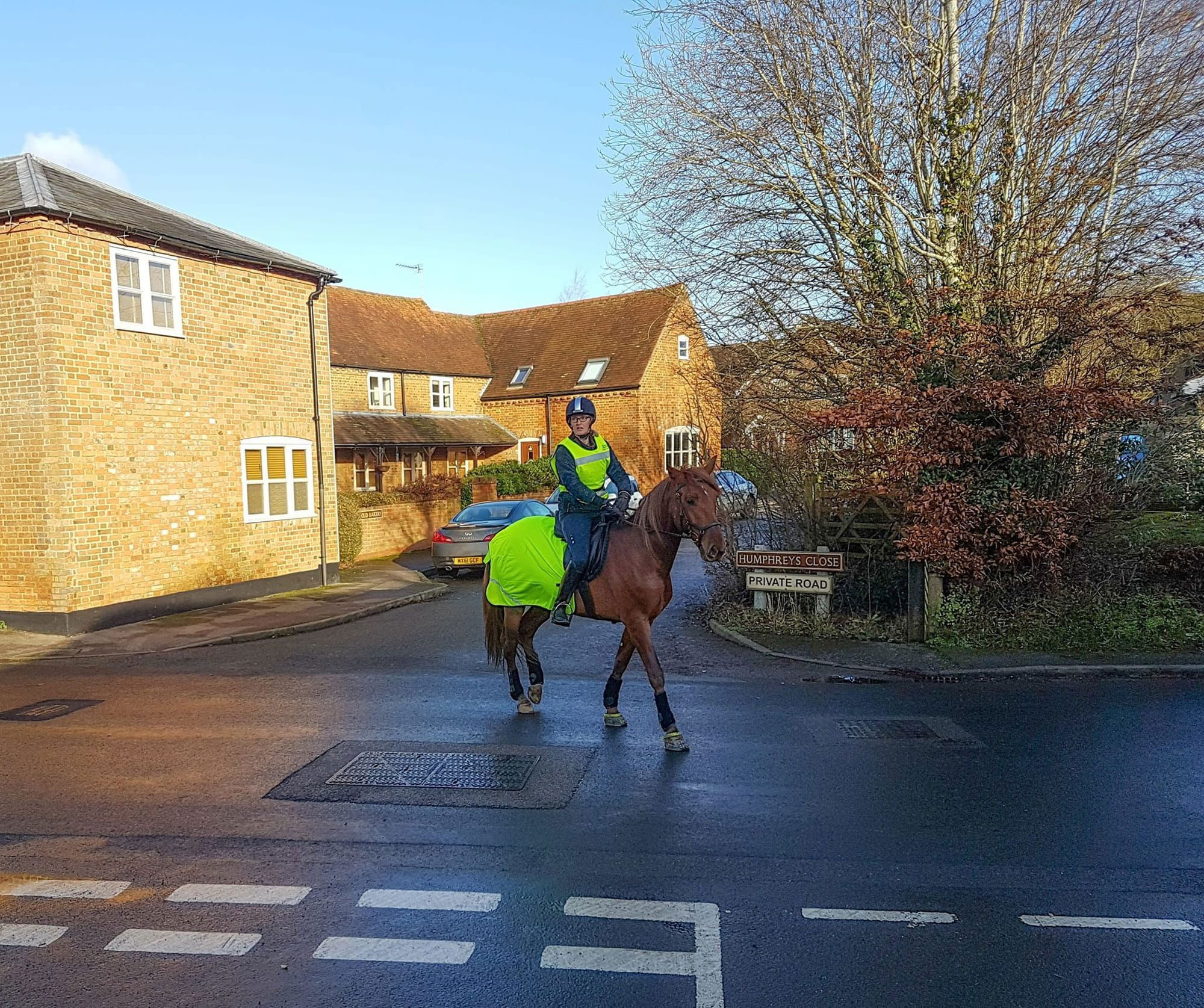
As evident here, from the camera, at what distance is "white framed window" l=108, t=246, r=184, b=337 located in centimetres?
1345

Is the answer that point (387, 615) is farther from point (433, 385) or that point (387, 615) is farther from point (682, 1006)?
point (433, 385)

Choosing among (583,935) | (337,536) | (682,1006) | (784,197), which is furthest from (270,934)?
(337,536)

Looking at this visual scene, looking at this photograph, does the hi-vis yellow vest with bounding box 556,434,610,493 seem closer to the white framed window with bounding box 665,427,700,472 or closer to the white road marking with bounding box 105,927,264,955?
the white road marking with bounding box 105,927,264,955

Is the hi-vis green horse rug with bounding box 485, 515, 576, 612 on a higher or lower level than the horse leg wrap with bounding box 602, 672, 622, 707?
higher

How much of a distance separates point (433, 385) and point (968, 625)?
24887 millimetres

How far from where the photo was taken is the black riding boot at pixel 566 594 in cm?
733

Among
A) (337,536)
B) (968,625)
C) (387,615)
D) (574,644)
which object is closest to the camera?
(968,625)

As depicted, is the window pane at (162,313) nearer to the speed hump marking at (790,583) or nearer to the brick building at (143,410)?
the brick building at (143,410)

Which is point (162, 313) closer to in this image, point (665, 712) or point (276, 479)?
point (276, 479)

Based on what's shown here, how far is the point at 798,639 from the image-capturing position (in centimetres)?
1091

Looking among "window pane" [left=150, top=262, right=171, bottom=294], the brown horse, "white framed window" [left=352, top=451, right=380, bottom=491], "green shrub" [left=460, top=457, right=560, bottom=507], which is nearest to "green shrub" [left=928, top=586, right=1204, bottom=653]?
the brown horse

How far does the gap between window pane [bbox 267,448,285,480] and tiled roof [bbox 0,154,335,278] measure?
3532 millimetres

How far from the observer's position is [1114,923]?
13.5 feet

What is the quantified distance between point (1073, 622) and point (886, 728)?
4.20m
